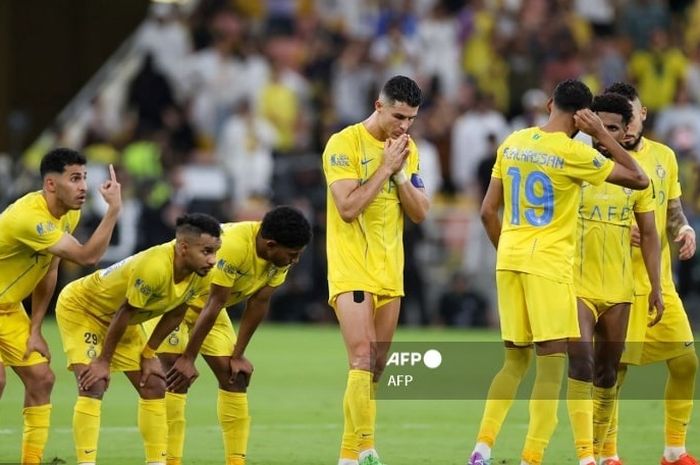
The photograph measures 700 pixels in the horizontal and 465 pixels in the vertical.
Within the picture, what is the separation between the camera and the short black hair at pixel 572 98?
1073cm

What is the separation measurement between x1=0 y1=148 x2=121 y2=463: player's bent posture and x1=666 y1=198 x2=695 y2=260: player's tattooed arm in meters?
4.04

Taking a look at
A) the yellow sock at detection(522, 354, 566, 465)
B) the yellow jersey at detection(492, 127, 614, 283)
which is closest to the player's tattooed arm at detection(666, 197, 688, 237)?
the yellow jersey at detection(492, 127, 614, 283)

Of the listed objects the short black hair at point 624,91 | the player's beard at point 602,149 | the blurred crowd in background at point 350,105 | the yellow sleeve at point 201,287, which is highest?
the blurred crowd in background at point 350,105

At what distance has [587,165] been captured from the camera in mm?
10617

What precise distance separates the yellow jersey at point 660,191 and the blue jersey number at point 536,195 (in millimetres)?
1221

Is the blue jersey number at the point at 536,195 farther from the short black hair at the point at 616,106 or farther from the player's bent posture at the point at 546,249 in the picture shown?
the short black hair at the point at 616,106

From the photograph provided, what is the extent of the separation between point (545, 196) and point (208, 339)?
2542 millimetres

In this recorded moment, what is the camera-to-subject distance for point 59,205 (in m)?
10.9

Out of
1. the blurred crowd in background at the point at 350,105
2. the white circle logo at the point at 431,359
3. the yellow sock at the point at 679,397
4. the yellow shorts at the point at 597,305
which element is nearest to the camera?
the yellow shorts at the point at 597,305

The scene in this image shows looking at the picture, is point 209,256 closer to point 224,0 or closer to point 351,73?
point 351,73

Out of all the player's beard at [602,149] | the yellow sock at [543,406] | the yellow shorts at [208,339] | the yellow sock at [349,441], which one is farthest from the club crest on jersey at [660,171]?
the yellow shorts at [208,339]

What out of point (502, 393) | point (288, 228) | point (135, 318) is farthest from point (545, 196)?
point (135, 318)

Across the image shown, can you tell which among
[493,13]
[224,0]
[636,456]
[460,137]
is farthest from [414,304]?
[636,456]

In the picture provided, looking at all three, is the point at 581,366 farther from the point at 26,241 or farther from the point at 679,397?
the point at 26,241
